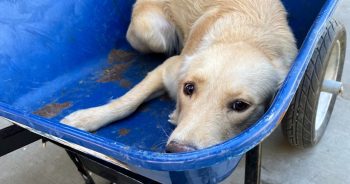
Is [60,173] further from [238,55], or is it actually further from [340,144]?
[340,144]

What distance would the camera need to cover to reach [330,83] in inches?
81.3

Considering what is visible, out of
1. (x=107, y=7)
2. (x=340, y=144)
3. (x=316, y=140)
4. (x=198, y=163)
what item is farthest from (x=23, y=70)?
(x=340, y=144)

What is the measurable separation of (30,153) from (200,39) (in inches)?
57.8

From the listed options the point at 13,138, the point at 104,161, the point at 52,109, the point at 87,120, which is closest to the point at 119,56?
the point at 52,109

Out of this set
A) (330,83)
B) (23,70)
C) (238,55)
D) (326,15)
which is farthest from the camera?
(23,70)

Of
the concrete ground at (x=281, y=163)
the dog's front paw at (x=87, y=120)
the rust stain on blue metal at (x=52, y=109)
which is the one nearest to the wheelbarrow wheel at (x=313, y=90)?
the concrete ground at (x=281, y=163)

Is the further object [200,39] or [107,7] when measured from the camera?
[107,7]

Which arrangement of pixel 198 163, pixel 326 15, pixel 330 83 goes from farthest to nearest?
pixel 330 83
pixel 326 15
pixel 198 163

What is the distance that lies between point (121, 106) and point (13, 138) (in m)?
0.55

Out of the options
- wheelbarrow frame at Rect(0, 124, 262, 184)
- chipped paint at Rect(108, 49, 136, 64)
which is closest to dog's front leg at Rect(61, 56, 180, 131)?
wheelbarrow frame at Rect(0, 124, 262, 184)

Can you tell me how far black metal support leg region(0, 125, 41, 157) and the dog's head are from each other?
0.72m

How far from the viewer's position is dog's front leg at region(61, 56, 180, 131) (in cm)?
208

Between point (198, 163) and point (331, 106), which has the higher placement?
point (198, 163)

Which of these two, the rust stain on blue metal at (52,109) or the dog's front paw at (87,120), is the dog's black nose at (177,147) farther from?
the rust stain on blue metal at (52,109)
